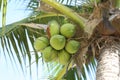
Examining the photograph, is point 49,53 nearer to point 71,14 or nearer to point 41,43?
point 41,43

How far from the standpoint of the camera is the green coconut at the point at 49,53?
2650 millimetres

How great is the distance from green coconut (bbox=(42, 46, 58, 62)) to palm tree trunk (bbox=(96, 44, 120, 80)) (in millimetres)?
367

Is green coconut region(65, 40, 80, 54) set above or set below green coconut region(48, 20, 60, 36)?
below

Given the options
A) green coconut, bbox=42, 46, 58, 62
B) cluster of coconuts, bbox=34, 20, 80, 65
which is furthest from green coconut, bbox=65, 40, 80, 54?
green coconut, bbox=42, 46, 58, 62

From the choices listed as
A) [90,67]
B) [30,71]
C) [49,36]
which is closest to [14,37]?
[30,71]

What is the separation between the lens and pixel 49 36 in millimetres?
2695

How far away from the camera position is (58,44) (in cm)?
262

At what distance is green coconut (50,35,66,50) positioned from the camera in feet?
8.56

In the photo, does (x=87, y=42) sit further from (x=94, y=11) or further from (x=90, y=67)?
(x=90, y=67)


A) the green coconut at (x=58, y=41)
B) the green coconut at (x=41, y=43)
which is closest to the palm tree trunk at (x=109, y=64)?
the green coconut at (x=58, y=41)

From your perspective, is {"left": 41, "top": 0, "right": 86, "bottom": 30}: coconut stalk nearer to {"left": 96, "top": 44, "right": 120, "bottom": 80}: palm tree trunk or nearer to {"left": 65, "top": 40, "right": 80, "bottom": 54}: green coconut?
{"left": 65, "top": 40, "right": 80, "bottom": 54}: green coconut

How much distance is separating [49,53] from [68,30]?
0.77 ft

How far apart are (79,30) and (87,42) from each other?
0.44ft

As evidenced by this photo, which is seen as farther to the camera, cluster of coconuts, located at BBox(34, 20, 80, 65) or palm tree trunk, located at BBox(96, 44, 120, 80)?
cluster of coconuts, located at BBox(34, 20, 80, 65)
